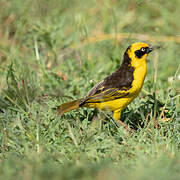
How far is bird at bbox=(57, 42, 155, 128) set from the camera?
4258 millimetres

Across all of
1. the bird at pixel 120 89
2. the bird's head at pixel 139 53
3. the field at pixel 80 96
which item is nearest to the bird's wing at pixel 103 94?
the bird at pixel 120 89

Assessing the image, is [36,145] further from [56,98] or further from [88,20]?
[88,20]

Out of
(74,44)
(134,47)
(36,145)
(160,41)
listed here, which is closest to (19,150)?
(36,145)

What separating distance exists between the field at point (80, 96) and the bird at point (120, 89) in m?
0.15

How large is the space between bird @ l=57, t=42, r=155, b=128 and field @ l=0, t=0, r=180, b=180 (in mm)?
150

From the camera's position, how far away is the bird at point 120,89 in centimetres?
426

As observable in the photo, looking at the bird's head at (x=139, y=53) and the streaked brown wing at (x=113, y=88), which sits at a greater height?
the bird's head at (x=139, y=53)

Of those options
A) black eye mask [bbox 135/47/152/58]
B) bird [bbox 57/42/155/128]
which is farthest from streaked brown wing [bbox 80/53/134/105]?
black eye mask [bbox 135/47/152/58]

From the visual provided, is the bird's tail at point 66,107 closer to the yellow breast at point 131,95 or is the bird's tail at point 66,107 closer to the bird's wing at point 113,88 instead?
the bird's wing at point 113,88

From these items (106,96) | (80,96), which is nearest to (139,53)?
(106,96)

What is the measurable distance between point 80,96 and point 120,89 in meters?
0.85

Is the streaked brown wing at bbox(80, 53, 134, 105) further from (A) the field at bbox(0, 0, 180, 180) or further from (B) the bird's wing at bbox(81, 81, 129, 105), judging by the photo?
(A) the field at bbox(0, 0, 180, 180)

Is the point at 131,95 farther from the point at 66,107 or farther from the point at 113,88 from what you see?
the point at 66,107

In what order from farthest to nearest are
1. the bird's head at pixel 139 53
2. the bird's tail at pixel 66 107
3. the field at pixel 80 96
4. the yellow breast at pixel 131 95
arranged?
the bird's head at pixel 139 53 → the yellow breast at pixel 131 95 → the bird's tail at pixel 66 107 → the field at pixel 80 96
